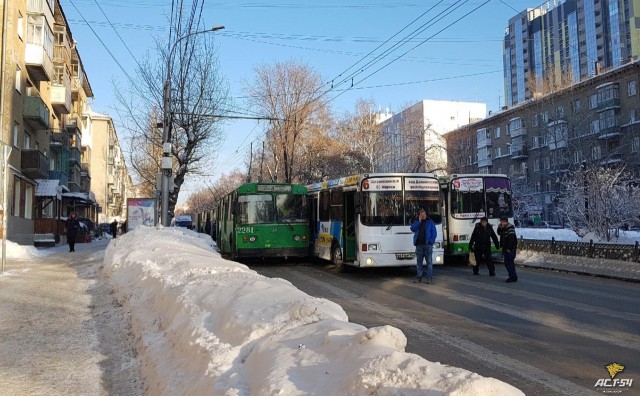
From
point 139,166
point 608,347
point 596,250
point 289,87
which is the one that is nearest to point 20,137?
point 139,166

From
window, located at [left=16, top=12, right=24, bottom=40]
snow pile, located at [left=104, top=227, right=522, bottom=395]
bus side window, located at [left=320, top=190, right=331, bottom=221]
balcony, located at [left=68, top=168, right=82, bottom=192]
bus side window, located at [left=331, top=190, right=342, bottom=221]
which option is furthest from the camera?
balcony, located at [left=68, top=168, right=82, bottom=192]

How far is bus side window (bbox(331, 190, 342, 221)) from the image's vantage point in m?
15.7

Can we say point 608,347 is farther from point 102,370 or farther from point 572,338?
point 102,370

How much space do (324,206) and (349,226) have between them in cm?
232

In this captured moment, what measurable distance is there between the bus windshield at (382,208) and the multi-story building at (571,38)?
65663 millimetres

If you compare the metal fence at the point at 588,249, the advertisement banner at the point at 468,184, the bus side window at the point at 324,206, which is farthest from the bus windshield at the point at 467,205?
the bus side window at the point at 324,206

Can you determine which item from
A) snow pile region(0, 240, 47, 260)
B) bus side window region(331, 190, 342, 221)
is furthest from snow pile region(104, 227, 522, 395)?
snow pile region(0, 240, 47, 260)

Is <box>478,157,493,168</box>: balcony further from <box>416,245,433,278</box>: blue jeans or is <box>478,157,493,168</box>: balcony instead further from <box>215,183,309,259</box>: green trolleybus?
<box>416,245,433,278</box>: blue jeans

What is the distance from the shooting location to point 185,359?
4473mm

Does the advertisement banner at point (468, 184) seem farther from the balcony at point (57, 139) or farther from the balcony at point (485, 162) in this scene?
the balcony at point (485, 162)

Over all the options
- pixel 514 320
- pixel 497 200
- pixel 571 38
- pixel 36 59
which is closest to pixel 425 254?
pixel 514 320

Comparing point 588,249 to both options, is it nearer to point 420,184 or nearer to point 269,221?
point 420,184

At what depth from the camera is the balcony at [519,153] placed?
62.9 meters

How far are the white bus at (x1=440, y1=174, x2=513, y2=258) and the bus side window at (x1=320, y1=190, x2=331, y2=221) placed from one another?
410cm
